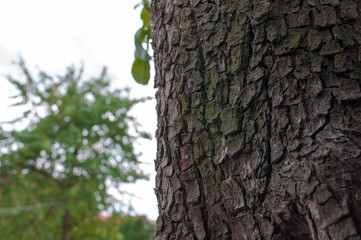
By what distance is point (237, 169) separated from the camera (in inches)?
27.0

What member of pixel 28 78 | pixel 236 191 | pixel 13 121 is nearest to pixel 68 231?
pixel 13 121

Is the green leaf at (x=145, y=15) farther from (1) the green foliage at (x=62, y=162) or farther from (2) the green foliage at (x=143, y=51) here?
(1) the green foliage at (x=62, y=162)

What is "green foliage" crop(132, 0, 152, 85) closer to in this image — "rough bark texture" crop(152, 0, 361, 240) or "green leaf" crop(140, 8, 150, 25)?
"green leaf" crop(140, 8, 150, 25)

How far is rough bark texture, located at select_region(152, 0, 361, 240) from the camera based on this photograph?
0.58 metres

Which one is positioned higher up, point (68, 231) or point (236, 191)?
point (236, 191)

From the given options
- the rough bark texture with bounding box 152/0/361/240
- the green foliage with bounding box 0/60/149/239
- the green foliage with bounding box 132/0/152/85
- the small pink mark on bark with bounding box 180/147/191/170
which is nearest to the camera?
the rough bark texture with bounding box 152/0/361/240

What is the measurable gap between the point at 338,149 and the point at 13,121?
9.76m

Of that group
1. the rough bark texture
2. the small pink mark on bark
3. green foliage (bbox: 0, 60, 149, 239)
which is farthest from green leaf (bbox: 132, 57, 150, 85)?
green foliage (bbox: 0, 60, 149, 239)

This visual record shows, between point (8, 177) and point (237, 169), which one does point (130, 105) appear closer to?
point (8, 177)

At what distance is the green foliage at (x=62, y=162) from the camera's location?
8.48 m

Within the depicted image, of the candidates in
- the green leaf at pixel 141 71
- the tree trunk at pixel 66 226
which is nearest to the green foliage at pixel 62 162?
the tree trunk at pixel 66 226

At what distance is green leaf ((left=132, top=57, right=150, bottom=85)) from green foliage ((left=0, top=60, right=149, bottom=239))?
265 inches

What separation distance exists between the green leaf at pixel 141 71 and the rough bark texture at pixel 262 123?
527 mm

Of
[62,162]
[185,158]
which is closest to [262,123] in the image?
[185,158]
